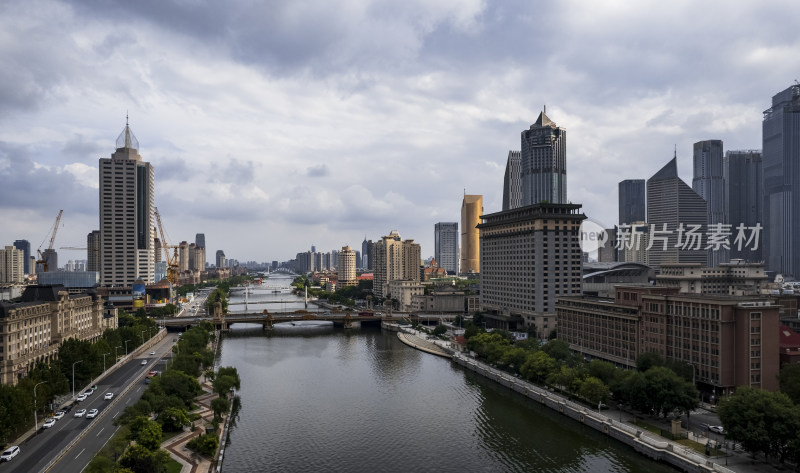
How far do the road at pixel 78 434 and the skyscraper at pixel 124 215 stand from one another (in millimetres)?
104069

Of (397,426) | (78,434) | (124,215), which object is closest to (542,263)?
(397,426)

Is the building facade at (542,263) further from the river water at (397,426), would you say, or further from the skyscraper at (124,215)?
the skyscraper at (124,215)

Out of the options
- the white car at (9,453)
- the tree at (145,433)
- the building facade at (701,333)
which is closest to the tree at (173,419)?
the tree at (145,433)

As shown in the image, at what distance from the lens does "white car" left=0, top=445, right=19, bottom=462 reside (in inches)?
1635

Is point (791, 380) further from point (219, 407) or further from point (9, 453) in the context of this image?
point (9, 453)

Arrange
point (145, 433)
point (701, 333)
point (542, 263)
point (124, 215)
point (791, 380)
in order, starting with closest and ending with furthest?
1. point (145, 433)
2. point (791, 380)
3. point (701, 333)
4. point (542, 263)
5. point (124, 215)

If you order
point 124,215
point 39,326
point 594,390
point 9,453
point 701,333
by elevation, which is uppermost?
point 124,215

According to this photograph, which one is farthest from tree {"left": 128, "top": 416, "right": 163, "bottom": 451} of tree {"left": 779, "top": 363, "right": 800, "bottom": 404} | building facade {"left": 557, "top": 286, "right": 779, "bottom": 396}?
tree {"left": 779, "top": 363, "right": 800, "bottom": 404}

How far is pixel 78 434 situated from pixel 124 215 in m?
129

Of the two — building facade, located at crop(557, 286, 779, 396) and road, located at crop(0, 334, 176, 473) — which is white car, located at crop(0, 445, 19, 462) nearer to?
road, located at crop(0, 334, 176, 473)

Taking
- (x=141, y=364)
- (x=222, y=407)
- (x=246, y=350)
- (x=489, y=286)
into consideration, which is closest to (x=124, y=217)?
(x=246, y=350)

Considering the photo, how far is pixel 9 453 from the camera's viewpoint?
138 ft

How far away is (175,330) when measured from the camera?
418 ft

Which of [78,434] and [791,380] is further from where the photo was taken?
[791,380]
